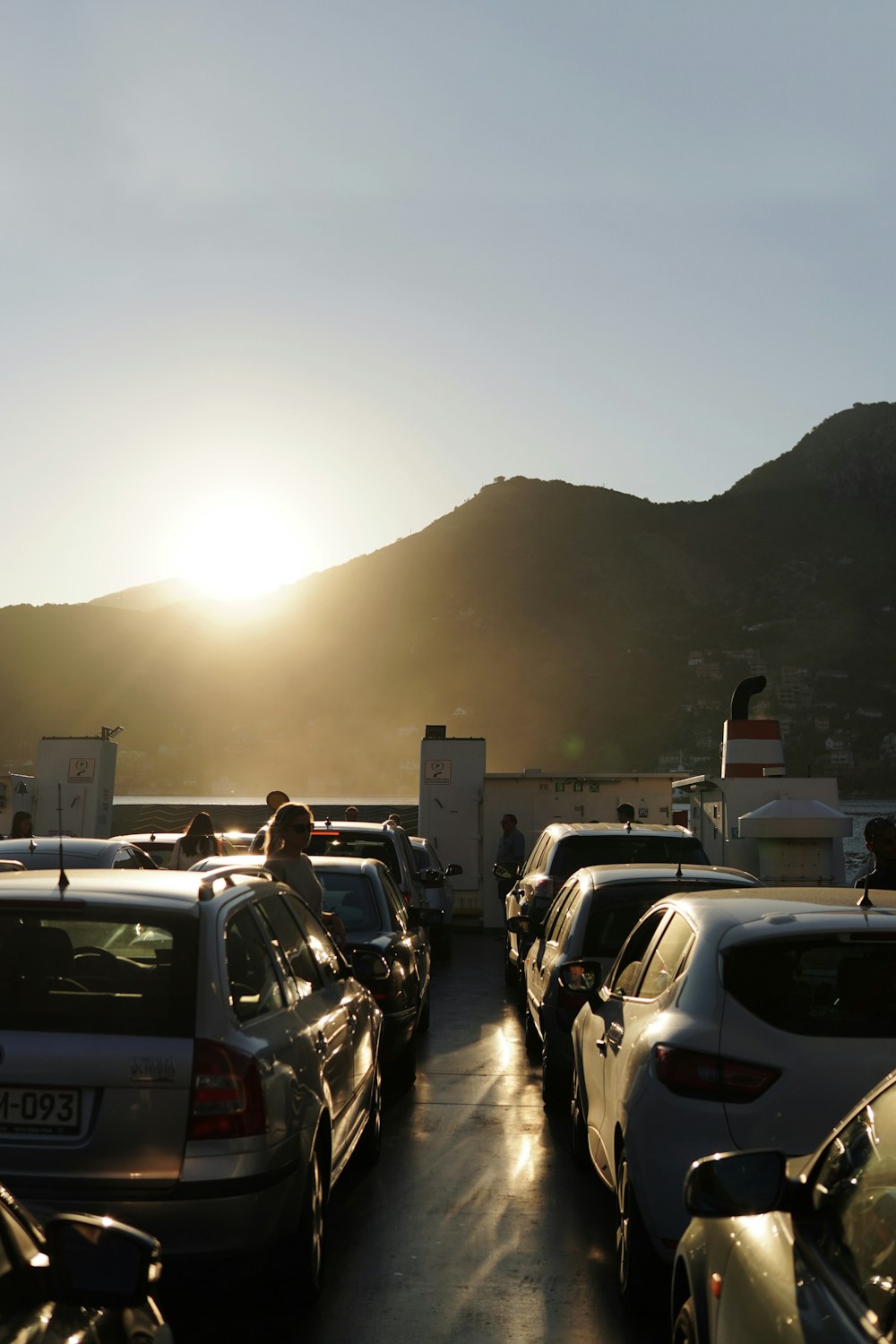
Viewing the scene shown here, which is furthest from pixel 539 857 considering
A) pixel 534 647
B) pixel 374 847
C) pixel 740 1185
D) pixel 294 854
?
pixel 534 647

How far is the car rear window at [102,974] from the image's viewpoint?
15.5ft

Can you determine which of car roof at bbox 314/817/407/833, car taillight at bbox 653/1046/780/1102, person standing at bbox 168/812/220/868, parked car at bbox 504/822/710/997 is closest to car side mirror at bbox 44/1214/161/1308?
car taillight at bbox 653/1046/780/1102

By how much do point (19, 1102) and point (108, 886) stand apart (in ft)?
2.84

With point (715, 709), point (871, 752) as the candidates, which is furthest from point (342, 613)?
point (871, 752)

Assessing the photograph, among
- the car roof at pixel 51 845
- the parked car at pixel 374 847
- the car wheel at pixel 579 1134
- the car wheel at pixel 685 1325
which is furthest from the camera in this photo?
the parked car at pixel 374 847

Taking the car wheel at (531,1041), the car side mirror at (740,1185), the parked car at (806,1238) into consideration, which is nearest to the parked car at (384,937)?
the car wheel at (531,1041)

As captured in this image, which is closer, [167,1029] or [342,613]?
[167,1029]

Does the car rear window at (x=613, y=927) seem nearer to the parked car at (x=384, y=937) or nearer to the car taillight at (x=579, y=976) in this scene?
the parked car at (x=384, y=937)

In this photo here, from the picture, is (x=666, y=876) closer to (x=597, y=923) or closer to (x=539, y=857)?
(x=597, y=923)

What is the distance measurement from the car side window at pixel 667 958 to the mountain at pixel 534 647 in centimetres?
12380

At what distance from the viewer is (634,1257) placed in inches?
209

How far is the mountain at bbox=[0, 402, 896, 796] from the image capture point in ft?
455

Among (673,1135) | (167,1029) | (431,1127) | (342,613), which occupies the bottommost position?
(431,1127)

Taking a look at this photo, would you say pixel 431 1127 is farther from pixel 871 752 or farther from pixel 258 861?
pixel 871 752
